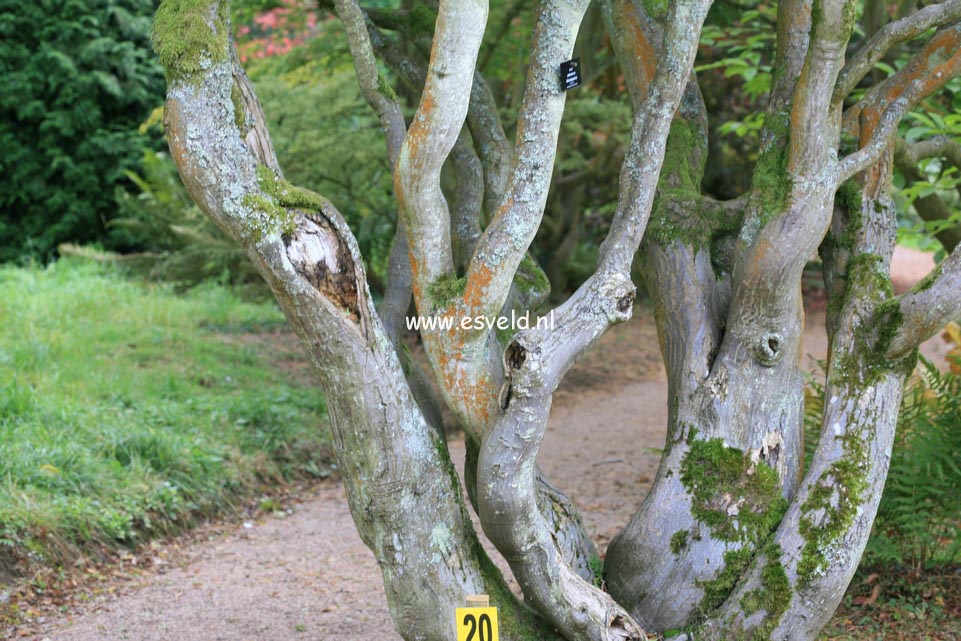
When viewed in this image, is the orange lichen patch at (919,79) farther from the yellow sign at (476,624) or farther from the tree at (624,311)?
the yellow sign at (476,624)

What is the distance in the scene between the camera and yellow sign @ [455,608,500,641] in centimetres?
316

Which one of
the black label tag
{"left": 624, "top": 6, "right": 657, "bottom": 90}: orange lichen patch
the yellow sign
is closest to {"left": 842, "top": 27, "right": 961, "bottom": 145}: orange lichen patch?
{"left": 624, "top": 6, "right": 657, "bottom": 90}: orange lichen patch

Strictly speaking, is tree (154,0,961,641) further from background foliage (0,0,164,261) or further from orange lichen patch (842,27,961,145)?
background foliage (0,0,164,261)

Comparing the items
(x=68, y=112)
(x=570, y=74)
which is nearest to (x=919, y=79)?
(x=570, y=74)

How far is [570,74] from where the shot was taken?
125 inches

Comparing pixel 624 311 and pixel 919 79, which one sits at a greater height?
pixel 919 79

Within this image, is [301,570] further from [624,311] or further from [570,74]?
[570,74]

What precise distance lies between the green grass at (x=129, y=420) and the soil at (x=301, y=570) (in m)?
0.36

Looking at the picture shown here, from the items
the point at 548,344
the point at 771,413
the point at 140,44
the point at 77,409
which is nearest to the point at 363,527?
the point at 548,344

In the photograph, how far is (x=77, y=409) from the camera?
21.1ft

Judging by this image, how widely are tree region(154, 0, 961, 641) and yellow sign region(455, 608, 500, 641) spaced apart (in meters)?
0.10

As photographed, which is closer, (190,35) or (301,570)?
(190,35)

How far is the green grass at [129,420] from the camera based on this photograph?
211 inches

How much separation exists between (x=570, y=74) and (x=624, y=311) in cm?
82
